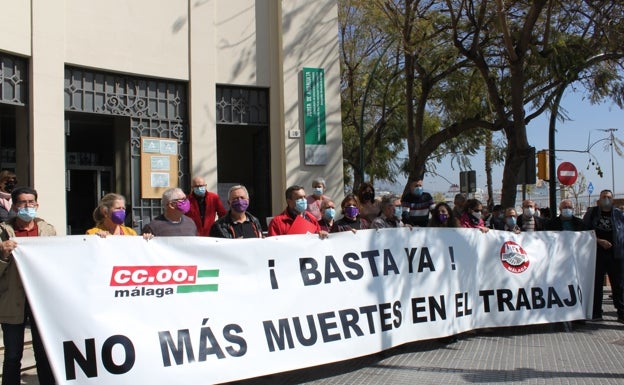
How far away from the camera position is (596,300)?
8.07 metres

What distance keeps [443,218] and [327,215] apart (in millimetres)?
1518

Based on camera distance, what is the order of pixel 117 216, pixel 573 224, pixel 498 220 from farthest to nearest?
pixel 498 220 < pixel 573 224 < pixel 117 216

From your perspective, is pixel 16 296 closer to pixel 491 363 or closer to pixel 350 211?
pixel 350 211

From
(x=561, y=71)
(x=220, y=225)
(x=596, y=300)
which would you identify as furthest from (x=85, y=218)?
(x=561, y=71)

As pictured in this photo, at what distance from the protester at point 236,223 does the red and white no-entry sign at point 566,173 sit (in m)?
12.0

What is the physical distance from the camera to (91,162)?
13.0 m

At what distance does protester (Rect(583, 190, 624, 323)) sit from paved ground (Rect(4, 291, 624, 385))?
2.24 ft

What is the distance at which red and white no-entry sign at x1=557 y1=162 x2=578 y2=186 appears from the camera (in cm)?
1549

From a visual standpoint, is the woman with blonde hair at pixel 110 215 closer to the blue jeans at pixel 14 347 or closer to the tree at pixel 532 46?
the blue jeans at pixel 14 347

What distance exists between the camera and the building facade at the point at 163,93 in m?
8.66

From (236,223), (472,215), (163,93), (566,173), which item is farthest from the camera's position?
(566,173)

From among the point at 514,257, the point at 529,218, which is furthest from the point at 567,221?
the point at 514,257

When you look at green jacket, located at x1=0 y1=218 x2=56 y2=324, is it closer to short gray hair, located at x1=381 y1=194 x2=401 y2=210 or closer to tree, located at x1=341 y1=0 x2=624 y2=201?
short gray hair, located at x1=381 y1=194 x2=401 y2=210

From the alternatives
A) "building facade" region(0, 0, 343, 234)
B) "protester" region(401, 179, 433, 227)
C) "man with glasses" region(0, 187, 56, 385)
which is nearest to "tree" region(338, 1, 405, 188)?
"building facade" region(0, 0, 343, 234)
